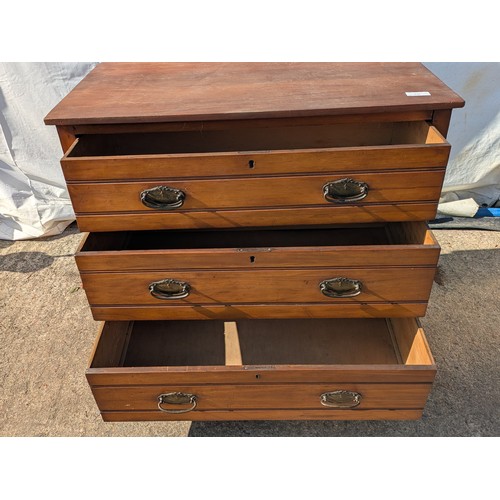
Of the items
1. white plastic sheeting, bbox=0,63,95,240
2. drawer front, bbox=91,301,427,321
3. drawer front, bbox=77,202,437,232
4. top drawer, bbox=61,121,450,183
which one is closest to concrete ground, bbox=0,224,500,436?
white plastic sheeting, bbox=0,63,95,240

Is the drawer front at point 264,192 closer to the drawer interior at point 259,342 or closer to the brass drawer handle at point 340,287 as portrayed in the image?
the brass drawer handle at point 340,287

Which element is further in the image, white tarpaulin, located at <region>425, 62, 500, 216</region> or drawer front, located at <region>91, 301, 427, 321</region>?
white tarpaulin, located at <region>425, 62, 500, 216</region>

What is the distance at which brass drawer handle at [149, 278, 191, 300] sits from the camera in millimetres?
1220

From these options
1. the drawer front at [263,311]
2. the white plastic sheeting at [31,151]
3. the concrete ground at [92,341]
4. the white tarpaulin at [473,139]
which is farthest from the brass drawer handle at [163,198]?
the white tarpaulin at [473,139]

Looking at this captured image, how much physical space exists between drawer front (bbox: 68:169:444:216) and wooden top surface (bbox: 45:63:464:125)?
0.15 meters

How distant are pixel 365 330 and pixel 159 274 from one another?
2.39 ft

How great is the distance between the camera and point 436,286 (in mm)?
2045

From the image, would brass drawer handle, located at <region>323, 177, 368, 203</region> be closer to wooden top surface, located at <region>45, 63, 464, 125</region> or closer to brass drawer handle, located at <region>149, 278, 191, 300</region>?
wooden top surface, located at <region>45, 63, 464, 125</region>

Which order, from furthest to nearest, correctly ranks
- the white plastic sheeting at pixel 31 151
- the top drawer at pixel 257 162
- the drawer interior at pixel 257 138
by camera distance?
the white plastic sheeting at pixel 31 151 < the drawer interior at pixel 257 138 < the top drawer at pixel 257 162

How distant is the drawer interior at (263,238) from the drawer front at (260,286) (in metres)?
0.25

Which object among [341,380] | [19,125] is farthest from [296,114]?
[19,125]

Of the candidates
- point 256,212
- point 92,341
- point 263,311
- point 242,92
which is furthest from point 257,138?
point 92,341

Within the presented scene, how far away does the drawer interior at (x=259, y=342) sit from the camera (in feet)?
4.87

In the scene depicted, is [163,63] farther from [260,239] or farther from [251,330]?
[251,330]
